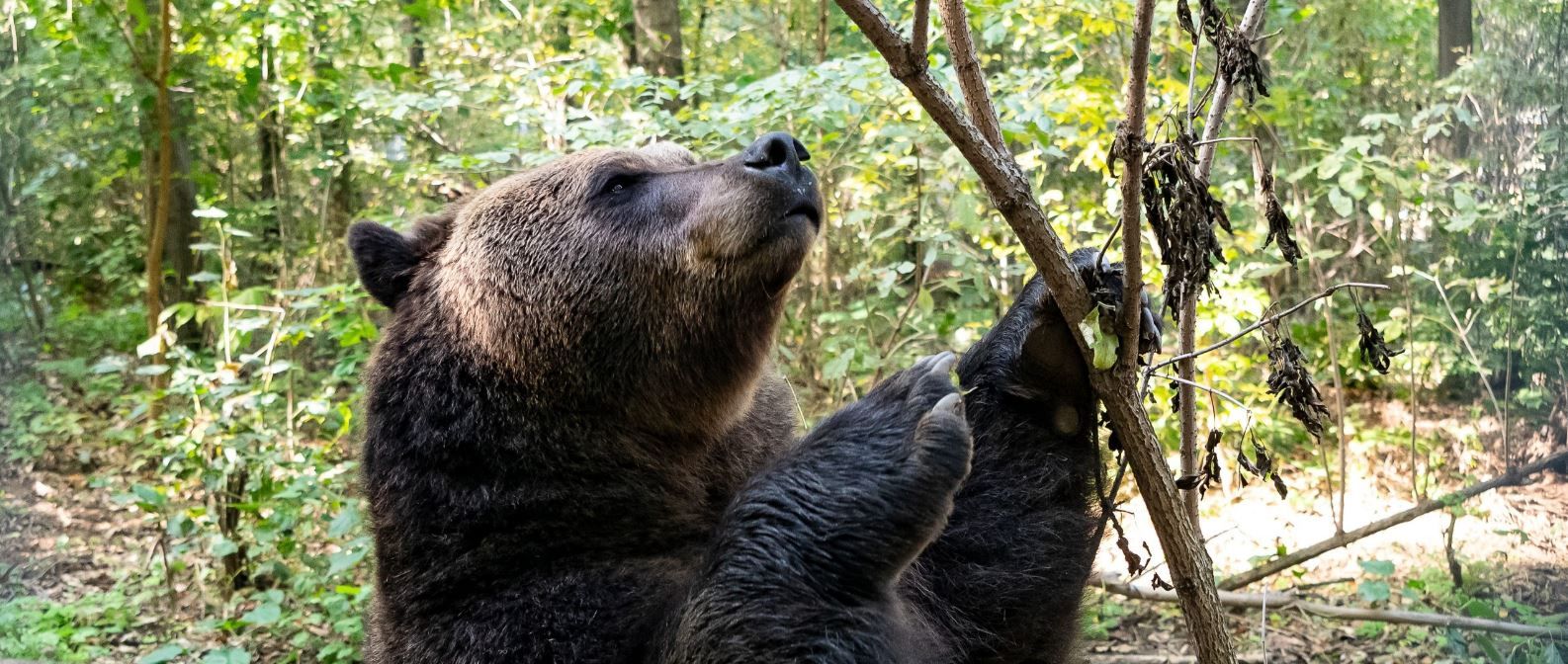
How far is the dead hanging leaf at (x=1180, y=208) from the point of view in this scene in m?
2.35

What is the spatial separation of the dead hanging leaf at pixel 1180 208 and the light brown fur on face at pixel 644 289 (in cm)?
102

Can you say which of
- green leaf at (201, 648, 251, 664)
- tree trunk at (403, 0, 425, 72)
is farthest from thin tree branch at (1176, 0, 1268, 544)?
tree trunk at (403, 0, 425, 72)

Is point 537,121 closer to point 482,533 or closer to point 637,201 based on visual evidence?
point 637,201

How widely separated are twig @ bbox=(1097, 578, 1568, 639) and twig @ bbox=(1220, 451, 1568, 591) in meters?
0.15

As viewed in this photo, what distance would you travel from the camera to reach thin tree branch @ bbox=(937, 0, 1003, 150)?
8.59 feet

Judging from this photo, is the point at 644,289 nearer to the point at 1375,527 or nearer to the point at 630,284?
the point at 630,284

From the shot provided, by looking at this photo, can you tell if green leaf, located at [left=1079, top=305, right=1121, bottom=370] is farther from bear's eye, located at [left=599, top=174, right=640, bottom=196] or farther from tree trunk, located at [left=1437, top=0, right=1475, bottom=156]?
tree trunk, located at [left=1437, top=0, right=1475, bottom=156]

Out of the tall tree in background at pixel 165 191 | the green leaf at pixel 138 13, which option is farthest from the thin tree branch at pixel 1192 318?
the tall tree in background at pixel 165 191

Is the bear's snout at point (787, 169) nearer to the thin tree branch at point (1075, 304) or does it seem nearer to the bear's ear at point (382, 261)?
the thin tree branch at point (1075, 304)

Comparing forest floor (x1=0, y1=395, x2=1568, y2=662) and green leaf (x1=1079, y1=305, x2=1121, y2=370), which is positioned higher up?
green leaf (x1=1079, y1=305, x2=1121, y2=370)

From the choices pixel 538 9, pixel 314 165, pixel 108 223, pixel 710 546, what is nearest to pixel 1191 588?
pixel 710 546

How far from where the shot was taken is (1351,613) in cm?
540

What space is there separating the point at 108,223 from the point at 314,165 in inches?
118

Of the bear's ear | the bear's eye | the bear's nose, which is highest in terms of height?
the bear's nose
